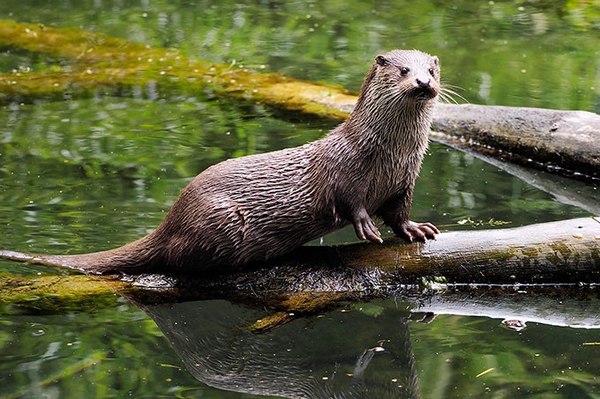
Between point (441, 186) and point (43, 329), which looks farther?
point (441, 186)

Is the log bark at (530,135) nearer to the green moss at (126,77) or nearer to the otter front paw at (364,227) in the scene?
the green moss at (126,77)

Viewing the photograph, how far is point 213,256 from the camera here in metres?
4.38

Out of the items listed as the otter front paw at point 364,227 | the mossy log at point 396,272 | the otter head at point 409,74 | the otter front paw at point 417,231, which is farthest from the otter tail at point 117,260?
the otter head at point 409,74

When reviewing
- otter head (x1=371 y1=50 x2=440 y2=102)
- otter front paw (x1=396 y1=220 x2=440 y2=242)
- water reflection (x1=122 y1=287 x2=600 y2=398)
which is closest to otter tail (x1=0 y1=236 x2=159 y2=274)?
water reflection (x1=122 y1=287 x2=600 y2=398)

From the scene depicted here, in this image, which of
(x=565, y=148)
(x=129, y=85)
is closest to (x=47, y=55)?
(x=129, y=85)

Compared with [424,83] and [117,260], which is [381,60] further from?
[117,260]

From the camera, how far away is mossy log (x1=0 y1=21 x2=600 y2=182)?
6.41 metres

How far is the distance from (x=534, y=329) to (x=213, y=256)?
152 cm

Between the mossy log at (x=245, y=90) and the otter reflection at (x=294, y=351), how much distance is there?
2.54 m

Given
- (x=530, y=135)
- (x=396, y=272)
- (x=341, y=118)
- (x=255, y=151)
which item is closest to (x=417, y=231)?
(x=396, y=272)

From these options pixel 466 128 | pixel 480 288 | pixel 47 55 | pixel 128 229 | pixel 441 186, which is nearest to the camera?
pixel 480 288

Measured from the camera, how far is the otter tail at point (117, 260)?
4.50 metres

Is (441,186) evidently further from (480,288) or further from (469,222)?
(480,288)

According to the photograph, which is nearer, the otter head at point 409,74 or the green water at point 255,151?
the green water at point 255,151
